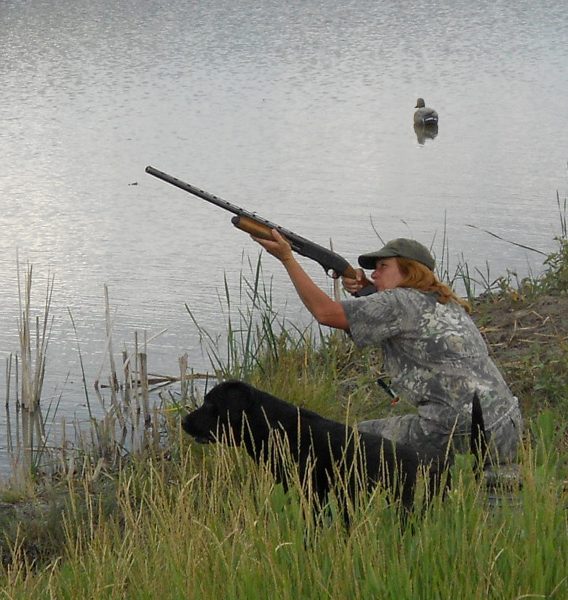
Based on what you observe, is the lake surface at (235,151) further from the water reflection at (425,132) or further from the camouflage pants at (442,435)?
the camouflage pants at (442,435)

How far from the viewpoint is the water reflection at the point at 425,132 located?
571 inches

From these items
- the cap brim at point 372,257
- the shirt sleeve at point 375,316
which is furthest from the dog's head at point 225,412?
the cap brim at point 372,257

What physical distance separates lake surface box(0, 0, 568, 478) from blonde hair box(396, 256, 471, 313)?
2.61m

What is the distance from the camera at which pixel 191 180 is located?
1239 centimetres

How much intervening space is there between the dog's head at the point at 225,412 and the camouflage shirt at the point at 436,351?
2.00 ft

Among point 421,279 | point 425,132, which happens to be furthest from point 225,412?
point 425,132

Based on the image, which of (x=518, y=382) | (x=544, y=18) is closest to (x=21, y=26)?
(x=544, y=18)

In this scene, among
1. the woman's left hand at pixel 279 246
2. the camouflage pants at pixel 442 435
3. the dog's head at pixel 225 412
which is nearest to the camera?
the dog's head at pixel 225 412

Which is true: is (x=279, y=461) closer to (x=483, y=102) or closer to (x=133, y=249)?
(x=133, y=249)

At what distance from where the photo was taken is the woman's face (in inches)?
212

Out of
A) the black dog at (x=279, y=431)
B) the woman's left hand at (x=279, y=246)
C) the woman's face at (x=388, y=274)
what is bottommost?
the black dog at (x=279, y=431)

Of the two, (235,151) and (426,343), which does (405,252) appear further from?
(235,151)

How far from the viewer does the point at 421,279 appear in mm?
5348

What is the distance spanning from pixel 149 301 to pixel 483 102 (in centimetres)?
856
